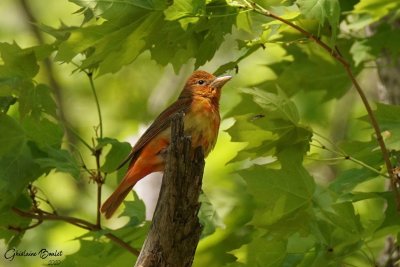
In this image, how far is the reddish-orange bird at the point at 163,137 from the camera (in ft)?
14.8

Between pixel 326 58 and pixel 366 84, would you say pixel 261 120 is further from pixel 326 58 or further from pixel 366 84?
pixel 366 84

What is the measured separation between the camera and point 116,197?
4.72 m

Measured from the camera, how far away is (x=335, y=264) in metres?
3.82

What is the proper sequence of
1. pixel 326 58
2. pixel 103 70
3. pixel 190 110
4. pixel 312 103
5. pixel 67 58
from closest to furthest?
pixel 67 58 → pixel 103 70 → pixel 190 110 → pixel 326 58 → pixel 312 103

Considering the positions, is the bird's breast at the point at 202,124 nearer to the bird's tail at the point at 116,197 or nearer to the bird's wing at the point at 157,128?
the bird's wing at the point at 157,128

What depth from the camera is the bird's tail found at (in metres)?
4.66

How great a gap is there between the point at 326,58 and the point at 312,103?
11.1 ft

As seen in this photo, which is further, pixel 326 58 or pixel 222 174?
pixel 222 174

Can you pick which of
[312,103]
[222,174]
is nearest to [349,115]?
[312,103]

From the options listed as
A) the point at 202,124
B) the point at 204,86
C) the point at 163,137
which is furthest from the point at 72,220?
the point at 204,86

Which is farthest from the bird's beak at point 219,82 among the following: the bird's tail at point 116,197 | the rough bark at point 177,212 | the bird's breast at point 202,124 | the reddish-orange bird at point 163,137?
the rough bark at point 177,212

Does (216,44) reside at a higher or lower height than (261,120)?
higher

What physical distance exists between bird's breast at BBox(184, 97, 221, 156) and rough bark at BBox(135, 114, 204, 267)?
854 mm

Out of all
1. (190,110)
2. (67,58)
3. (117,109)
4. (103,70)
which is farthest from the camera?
(117,109)
